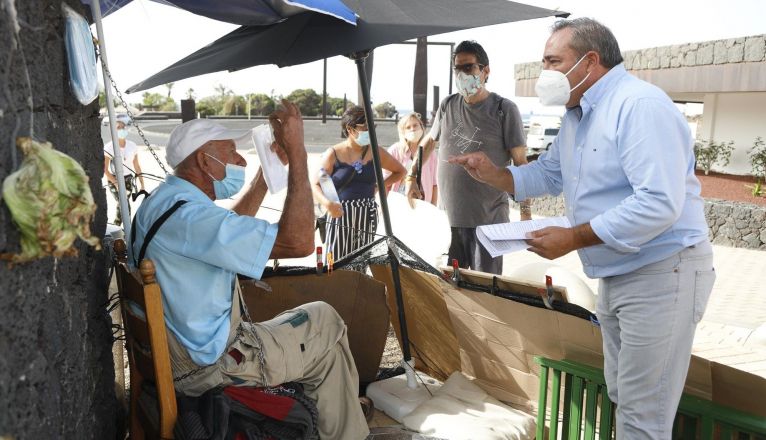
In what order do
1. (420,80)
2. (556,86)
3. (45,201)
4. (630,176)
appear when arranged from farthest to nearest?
(420,80) < (556,86) < (630,176) < (45,201)

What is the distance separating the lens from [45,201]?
1.37 metres

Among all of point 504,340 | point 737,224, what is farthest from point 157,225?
point 737,224

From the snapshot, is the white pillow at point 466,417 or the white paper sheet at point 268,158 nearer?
the white paper sheet at point 268,158

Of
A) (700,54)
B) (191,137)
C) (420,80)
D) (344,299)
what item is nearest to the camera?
(191,137)

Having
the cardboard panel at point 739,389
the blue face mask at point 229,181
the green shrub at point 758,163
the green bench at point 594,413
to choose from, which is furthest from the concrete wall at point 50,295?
the green shrub at point 758,163

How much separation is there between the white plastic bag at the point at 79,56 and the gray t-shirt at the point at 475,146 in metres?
2.79

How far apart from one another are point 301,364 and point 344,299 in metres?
0.97

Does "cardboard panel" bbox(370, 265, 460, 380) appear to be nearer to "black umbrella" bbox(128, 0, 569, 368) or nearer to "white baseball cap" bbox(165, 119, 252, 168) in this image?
"black umbrella" bbox(128, 0, 569, 368)

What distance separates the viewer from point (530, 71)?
649 inches

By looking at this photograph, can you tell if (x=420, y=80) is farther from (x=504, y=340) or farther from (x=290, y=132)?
(x=290, y=132)

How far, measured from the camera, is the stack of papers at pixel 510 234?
8.04 feet

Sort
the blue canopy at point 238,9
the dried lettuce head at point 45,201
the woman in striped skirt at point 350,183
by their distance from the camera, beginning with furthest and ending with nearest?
the woman in striped skirt at point 350,183, the blue canopy at point 238,9, the dried lettuce head at point 45,201

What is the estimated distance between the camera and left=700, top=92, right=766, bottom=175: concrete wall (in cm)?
1343

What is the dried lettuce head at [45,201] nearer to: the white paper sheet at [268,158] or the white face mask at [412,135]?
the white paper sheet at [268,158]
